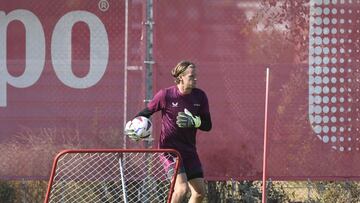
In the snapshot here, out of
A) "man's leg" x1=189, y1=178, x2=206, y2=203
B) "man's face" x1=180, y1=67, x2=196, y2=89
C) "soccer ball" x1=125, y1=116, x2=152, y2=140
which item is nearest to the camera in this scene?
"soccer ball" x1=125, y1=116, x2=152, y2=140

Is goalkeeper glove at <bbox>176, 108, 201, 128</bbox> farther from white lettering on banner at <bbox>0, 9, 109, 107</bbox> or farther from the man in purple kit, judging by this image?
white lettering on banner at <bbox>0, 9, 109, 107</bbox>

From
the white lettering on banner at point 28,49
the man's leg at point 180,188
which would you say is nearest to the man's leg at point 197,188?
the man's leg at point 180,188

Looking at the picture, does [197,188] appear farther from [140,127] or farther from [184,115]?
[140,127]

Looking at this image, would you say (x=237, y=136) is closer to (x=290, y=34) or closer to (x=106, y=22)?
(x=290, y=34)

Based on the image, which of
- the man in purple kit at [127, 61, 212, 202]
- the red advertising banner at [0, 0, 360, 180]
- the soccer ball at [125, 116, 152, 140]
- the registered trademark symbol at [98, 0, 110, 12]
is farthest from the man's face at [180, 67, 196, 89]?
the registered trademark symbol at [98, 0, 110, 12]

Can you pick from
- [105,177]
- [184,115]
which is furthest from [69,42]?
[184,115]

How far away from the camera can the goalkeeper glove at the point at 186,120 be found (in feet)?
27.3

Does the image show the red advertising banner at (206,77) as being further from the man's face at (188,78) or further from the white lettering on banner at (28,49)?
the man's face at (188,78)

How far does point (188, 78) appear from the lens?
838 centimetres

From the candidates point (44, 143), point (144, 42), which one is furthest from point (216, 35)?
point (44, 143)

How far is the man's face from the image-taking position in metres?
8.38

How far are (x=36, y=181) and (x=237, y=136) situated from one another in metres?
2.33

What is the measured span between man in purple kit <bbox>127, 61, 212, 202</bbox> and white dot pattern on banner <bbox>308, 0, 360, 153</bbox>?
6.01 feet

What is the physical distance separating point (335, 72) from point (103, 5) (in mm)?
2669
